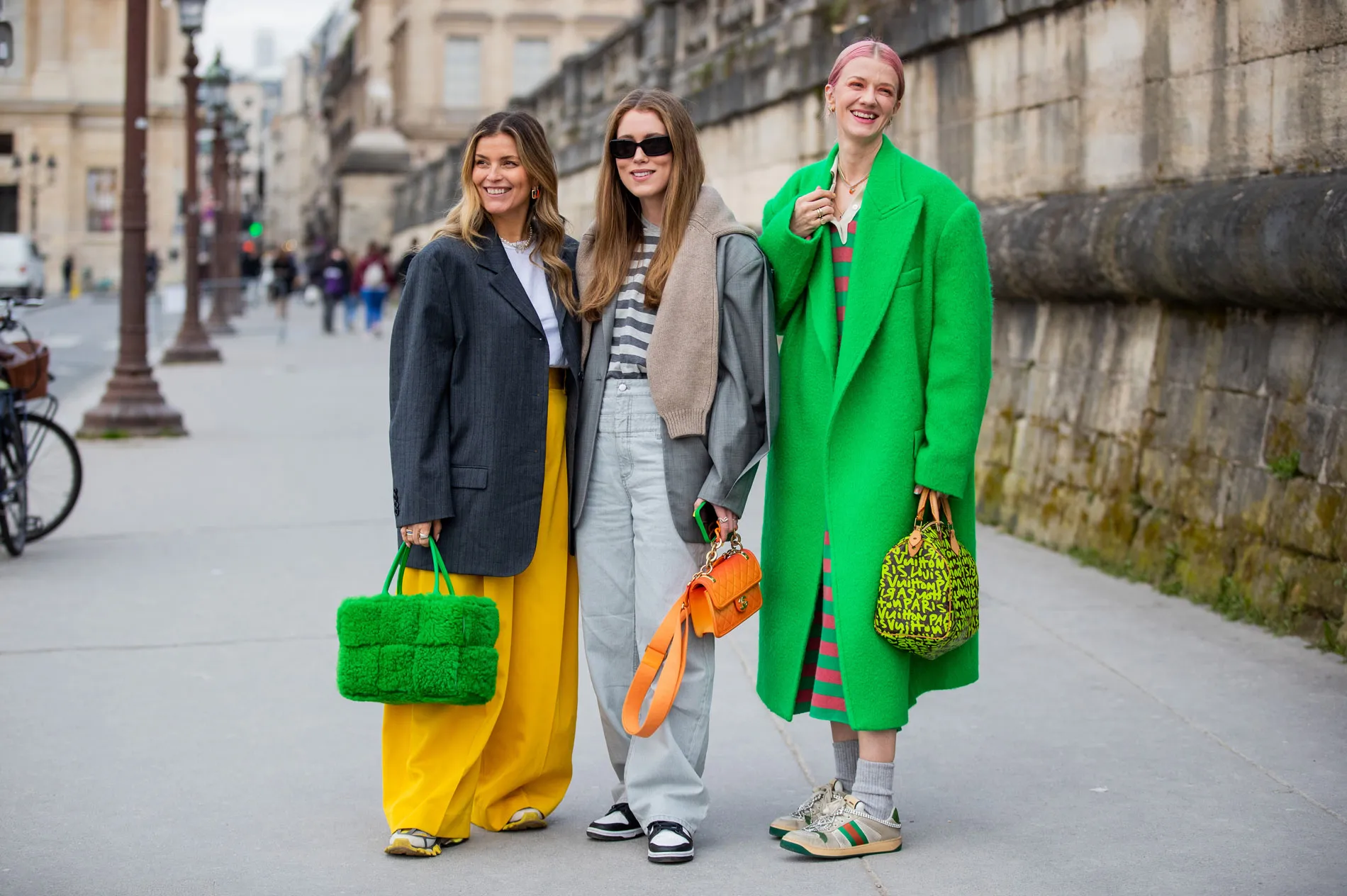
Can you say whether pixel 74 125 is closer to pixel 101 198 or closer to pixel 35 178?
pixel 101 198

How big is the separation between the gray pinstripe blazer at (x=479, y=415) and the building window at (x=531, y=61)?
63311mm

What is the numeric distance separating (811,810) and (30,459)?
553 cm

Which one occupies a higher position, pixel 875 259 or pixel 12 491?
pixel 875 259

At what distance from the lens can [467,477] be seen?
438 centimetres

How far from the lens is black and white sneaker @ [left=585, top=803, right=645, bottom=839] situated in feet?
14.9

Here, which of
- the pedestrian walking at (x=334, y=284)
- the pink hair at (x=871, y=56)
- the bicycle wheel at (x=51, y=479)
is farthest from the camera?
the pedestrian walking at (x=334, y=284)

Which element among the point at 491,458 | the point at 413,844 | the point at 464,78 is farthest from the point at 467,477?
the point at 464,78

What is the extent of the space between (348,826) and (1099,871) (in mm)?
1935

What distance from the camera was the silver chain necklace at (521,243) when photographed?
4.54 meters

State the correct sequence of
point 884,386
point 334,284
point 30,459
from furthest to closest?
point 334,284 → point 30,459 → point 884,386

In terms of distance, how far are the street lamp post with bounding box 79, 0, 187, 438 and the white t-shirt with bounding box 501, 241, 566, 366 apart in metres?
10.4

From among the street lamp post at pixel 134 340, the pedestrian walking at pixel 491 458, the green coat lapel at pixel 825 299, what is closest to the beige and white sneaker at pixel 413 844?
the pedestrian walking at pixel 491 458

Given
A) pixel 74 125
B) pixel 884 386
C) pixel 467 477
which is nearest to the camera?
pixel 884 386

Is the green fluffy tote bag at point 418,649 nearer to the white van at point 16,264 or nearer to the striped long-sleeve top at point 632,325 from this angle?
the striped long-sleeve top at point 632,325
